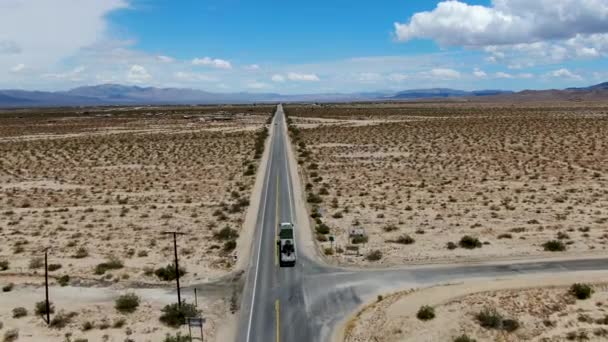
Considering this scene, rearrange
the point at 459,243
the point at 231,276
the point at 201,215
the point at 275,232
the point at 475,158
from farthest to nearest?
1. the point at 475,158
2. the point at 201,215
3. the point at 275,232
4. the point at 459,243
5. the point at 231,276

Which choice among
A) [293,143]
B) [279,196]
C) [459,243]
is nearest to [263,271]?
[459,243]

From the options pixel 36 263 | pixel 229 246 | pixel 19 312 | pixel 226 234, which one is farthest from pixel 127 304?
pixel 226 234

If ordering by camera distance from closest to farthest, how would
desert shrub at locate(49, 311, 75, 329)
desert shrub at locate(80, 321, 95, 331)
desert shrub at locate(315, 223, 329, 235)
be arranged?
desert shrub at locate(80, 321, 95, 331), desert shrub at locate(49, 311, 75, 329), desert shrub at locate(315, 223, 329, 235)

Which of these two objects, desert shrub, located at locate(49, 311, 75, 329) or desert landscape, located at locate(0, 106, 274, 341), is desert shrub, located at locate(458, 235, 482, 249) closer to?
desert landscape, located at locate(0, 106, 274, 341)

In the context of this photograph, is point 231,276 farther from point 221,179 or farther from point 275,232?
point 221,179

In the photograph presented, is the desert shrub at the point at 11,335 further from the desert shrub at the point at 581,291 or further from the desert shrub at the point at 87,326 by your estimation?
the desert shrub at the point at 581,291

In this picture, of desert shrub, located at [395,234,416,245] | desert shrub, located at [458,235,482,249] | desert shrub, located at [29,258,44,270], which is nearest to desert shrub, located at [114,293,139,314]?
desert shrub, located at [29,258,44,270]

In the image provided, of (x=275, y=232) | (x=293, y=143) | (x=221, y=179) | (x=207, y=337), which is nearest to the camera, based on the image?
(x=207, y=337)

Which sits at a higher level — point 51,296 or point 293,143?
point 293,143
